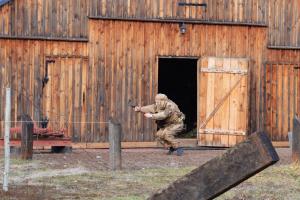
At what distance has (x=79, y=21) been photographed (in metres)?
18.8

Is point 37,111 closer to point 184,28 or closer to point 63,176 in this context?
point 184,28

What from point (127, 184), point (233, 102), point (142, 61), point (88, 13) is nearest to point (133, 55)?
point (142, 61)

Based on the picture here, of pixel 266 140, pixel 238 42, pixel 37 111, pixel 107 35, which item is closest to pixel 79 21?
pixel 107 35

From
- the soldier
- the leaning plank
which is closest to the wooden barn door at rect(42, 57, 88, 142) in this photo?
the soldier

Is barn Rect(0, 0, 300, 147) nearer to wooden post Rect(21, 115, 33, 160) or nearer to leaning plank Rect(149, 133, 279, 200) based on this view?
wooden post Rect(21, 115, 33, 160)

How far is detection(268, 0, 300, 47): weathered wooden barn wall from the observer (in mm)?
20266

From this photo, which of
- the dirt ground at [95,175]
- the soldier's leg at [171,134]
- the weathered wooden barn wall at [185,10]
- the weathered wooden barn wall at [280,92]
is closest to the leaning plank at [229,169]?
the dirt ground at [95,175]

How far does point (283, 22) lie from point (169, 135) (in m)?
5.08

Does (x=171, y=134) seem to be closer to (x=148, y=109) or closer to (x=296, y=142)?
(x=148, y=109)

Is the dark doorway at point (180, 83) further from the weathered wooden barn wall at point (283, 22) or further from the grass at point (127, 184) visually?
the grass at point (127, 184)

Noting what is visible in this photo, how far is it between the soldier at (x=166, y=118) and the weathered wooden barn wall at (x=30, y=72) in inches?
89.1

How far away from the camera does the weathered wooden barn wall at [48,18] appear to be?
721 inches

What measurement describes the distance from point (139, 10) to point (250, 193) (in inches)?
383

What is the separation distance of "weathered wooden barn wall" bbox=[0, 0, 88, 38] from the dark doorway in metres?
6.85
